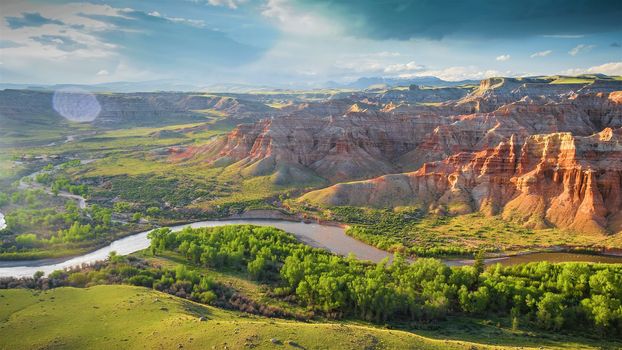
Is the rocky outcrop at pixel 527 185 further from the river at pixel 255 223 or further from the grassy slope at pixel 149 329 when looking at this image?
the grassy slope at pixel 149 329

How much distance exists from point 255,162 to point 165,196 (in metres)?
37.4

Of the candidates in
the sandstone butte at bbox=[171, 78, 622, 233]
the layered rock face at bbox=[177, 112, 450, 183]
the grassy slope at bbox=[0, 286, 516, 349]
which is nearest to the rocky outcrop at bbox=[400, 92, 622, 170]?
the sandstone butte at bbox=[171, 78, 622, 233]

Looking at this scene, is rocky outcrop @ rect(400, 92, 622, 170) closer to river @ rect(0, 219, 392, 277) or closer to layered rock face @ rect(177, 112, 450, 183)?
layered rock face @ rect(177, 112, 450, 183)

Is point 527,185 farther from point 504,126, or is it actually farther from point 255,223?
point 255,223

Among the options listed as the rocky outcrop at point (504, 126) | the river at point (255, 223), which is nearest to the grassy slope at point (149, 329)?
the river at point (255, 223)

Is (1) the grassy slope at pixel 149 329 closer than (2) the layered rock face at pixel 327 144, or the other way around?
(1) the grassy slope at pixel 149 329

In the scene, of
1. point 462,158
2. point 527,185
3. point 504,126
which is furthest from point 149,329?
point 504,126

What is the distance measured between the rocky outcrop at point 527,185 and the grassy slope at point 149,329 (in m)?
68.8

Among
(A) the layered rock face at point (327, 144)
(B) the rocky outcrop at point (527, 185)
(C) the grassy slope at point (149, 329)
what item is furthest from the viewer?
(A) the layered rock face at point (327, 144)

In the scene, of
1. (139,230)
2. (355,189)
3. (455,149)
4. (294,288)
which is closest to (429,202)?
(355,189)

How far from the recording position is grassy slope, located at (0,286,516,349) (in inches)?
1898

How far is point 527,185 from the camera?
11106cm

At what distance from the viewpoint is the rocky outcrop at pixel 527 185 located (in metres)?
102

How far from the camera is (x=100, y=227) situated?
104312 mm
